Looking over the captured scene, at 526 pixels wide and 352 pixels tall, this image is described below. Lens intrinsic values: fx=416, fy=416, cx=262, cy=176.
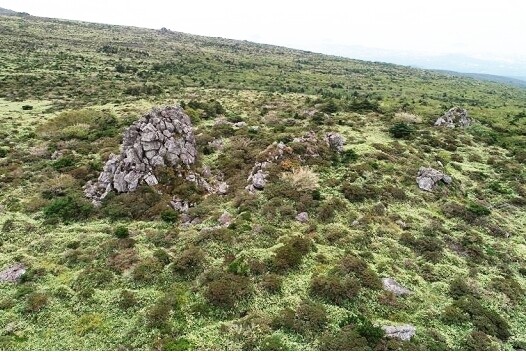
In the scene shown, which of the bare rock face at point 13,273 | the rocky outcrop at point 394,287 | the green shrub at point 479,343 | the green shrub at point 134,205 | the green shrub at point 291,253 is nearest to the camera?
the green shrub at point 479,343

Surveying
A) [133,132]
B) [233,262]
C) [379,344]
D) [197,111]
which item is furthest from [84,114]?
[379,344]

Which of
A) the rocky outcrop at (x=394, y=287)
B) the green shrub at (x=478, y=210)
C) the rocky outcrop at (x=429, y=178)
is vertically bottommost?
the rocky outcrop at (x=394, y=287)

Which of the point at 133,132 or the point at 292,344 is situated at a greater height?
the point at 133,132

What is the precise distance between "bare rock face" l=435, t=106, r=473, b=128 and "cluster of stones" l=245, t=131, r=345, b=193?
2355 centimetres

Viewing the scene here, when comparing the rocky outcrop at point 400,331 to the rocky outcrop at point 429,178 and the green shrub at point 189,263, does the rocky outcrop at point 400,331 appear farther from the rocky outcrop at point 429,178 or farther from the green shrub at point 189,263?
the rocky outcrop at point 429,178

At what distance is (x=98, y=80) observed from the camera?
94.9 metres

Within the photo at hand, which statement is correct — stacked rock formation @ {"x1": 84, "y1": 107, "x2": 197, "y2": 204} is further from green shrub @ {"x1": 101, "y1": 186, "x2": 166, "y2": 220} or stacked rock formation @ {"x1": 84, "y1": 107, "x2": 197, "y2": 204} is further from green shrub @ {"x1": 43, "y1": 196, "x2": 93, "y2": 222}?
green shrub @ {"x1": 43, "y1": 196, "x2": 93, "y2": 222}

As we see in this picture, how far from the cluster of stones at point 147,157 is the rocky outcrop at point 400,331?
63.9ft

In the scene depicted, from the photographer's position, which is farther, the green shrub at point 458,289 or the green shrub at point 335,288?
the green shrub at point 458,289

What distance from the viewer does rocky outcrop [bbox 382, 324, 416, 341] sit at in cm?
2028

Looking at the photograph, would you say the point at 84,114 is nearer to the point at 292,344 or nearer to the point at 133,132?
the point at 133,132

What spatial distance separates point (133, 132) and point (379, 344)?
2725 centimetres

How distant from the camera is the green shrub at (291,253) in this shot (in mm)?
24953

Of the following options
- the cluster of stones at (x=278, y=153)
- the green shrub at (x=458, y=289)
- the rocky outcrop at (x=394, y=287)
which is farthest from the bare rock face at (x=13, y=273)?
the green shrub at (x=458, y=289)
